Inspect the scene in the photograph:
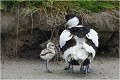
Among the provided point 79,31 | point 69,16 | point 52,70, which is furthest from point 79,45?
point 69,16

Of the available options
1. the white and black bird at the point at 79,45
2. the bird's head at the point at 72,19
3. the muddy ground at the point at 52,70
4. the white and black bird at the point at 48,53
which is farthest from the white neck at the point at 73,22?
the muddy ground at the point at 52,70

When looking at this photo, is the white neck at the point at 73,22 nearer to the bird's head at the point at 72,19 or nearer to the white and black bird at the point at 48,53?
the bird's head at the point at 72,19

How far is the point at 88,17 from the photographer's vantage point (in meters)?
9.02

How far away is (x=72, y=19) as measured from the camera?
846 centimetres

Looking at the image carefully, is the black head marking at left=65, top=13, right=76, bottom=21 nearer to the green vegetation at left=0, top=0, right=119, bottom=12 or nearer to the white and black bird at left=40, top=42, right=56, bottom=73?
the green vegetation at left=0, top=0, right=119, bottom=12

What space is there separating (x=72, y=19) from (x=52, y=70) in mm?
956

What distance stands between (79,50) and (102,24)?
1.64 meters

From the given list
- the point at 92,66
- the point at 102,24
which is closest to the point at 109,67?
the point at 92,66

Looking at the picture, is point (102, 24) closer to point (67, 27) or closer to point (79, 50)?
point (67, 27)

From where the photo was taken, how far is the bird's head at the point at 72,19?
8.47m

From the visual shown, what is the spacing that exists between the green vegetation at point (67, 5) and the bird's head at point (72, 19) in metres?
0.54

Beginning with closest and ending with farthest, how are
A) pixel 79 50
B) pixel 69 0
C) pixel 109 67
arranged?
pixel 79 50
pixel 109 67
pixel 69 0

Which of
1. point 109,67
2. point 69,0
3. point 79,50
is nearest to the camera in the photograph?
point 79,50

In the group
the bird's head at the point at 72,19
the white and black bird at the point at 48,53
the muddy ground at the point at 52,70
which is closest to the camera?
the muddy ground at the point at 52,70
